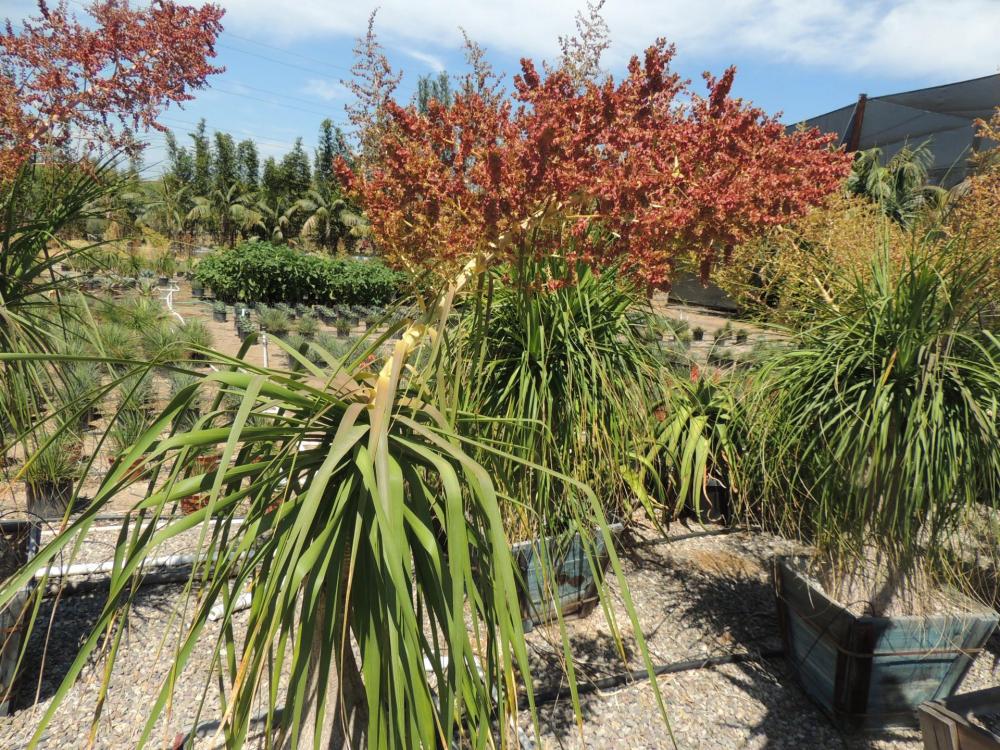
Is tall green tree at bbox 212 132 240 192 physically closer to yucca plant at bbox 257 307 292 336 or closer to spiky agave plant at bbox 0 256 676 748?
yucca plant at bbox 257 307 292 336

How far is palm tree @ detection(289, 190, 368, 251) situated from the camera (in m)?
33.2

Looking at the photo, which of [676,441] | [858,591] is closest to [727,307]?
[676,441]

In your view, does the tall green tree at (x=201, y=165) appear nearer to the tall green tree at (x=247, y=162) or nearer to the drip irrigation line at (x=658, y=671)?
the tall green tree at (x=247, y=162)

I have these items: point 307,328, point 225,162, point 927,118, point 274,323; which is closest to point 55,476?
point 307,328

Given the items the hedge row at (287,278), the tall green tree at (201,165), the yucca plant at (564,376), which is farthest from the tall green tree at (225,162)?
the yucca plant at (564,376)

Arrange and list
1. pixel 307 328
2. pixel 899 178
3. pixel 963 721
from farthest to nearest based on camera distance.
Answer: pixel 899 178, pixel 307 328, pixel 963 721

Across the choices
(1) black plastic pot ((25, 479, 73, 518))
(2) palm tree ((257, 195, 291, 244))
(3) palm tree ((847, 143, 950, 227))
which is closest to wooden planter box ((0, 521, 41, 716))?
(1) black plastic pot ((25, 479, 73, 518))

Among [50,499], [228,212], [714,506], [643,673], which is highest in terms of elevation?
[228,212]

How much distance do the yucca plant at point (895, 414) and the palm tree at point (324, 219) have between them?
3196cm

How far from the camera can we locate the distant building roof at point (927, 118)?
62.4 feet

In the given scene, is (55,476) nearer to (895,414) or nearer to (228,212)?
(895,414)

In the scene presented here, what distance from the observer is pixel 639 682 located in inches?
121

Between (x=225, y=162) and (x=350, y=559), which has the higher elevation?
(x=225, y=162)

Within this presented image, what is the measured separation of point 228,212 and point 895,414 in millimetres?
36144
